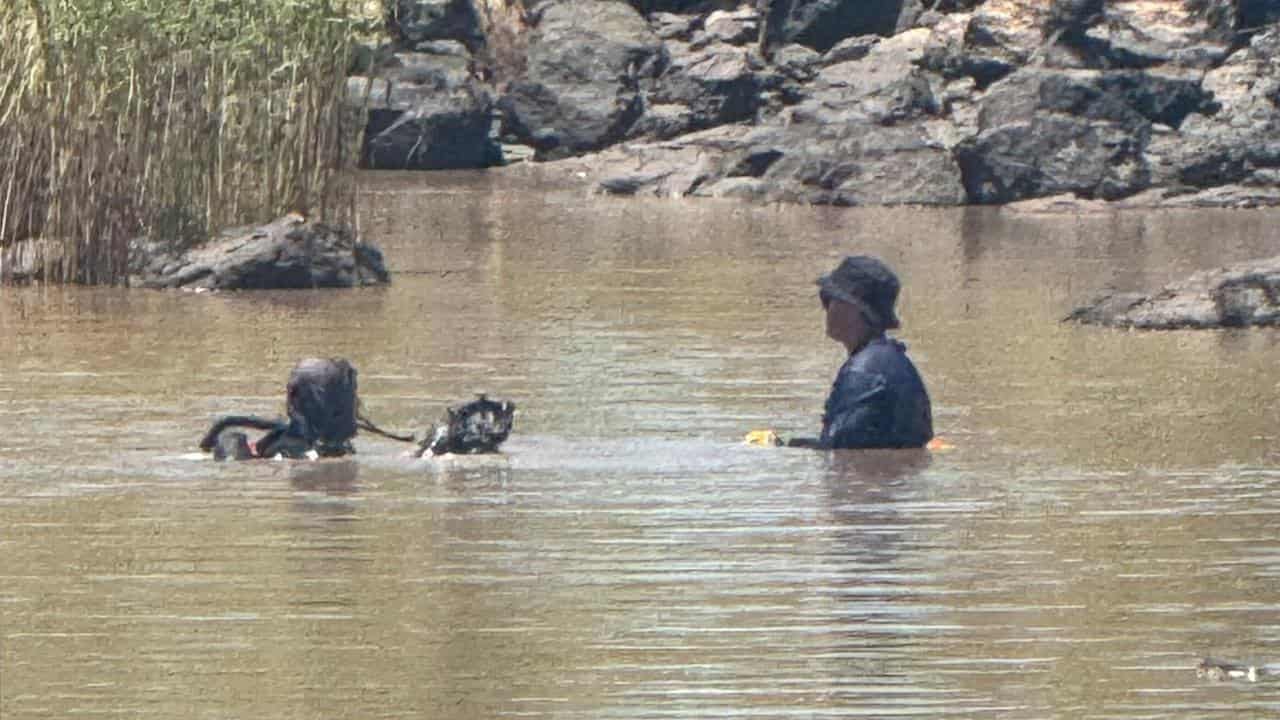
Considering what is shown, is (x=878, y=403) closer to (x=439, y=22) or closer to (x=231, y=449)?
(x=231, y=449)

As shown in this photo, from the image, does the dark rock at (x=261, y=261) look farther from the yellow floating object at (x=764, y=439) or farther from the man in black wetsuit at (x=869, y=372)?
the man in black wetsuit at (x=869, y=372)

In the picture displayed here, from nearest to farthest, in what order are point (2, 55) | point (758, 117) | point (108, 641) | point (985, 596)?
point (108, 641)
point (985, 596)
point (2, 55)
point (758, 117)

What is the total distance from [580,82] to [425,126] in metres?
2.81

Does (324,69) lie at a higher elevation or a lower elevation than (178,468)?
higher

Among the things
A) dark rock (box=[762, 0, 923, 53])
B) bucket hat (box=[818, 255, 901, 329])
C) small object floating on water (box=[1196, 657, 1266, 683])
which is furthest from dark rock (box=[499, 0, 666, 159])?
small object floating on water (box=[1196, 657, 1266, 683])

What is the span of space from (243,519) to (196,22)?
11569mm

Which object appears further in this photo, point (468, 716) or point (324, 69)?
point (324, 69)

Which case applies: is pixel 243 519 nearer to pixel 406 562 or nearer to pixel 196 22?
pixel 406 562

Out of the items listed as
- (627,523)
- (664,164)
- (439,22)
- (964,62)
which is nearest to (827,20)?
(964,62)

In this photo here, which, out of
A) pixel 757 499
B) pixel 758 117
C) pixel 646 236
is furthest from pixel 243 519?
pixel 758 117

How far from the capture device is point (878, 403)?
13672mm

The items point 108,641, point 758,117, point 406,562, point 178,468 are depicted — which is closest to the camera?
point 108,641

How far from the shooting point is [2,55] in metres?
22.5

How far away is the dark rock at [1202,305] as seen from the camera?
67.1 ft
